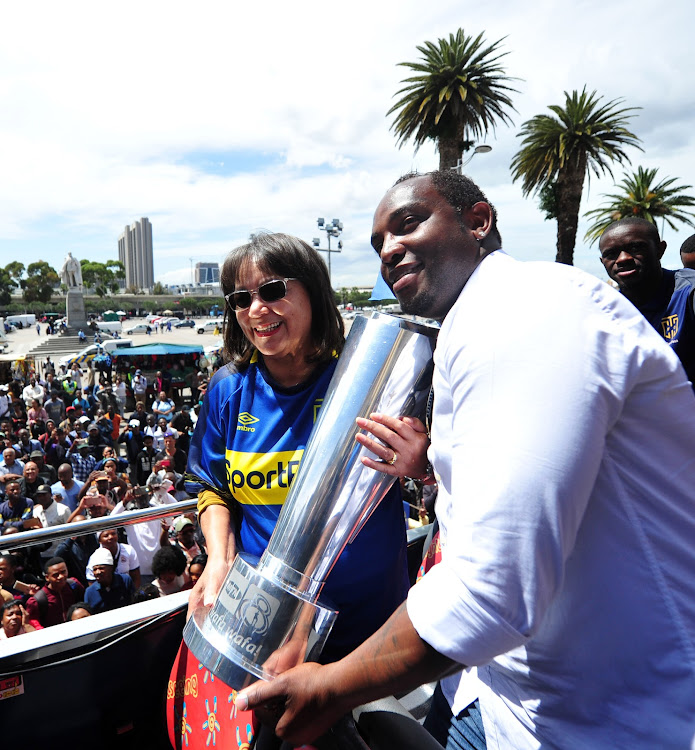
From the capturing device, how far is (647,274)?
350 centimetres

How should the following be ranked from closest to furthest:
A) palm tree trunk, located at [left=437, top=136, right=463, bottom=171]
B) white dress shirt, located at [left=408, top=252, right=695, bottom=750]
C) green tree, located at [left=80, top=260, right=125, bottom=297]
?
1. white dress shirt, located at [left=408, top=252, right=695, bottom=750]
2. palm tree trunk, located at [left=437, top=136, right=463, bottom=171]
3. green tree, located at [left=80, top=260, right=125, bottom=297]

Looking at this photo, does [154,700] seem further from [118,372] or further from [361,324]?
[118,372]

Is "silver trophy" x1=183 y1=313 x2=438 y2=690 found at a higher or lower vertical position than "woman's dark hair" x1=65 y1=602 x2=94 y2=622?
higher

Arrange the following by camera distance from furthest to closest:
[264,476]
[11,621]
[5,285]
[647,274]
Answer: [5,285] → [11,621] → [647,274] → [264,476]

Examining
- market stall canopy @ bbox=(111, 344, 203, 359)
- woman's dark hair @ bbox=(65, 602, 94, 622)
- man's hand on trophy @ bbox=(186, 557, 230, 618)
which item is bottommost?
woman's dark hair @ bbox=(65, 602, 94, 622)

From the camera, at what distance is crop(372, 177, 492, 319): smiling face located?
4.06ft

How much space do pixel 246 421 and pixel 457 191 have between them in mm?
994

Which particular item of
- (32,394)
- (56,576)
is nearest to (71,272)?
(32,394)

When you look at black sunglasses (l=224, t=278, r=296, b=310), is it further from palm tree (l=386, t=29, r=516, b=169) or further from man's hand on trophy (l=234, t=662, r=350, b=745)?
palm tree (l=386, t=29, r=516, b=169)

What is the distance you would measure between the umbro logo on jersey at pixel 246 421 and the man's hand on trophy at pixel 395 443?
594 millimetres

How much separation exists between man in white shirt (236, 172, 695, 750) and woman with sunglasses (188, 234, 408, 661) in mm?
577

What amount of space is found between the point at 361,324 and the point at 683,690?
0.96 m

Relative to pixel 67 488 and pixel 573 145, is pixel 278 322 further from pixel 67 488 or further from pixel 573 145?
pixel 573 145

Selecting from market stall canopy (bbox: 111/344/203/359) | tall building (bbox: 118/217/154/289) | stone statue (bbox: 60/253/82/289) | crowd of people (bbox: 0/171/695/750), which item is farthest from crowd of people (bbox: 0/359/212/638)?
tall building (bbox: 118/217/154/289)
